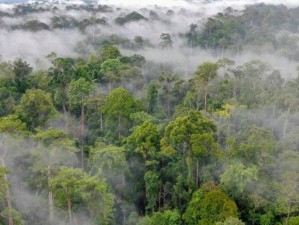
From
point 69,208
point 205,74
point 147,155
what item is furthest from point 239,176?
point 205,74

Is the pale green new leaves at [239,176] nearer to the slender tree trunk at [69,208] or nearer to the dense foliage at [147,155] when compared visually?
the dense foliage at [147,155]

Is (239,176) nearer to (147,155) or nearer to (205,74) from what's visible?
(147,155)

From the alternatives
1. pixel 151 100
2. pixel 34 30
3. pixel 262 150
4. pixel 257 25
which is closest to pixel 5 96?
pixel 151 100

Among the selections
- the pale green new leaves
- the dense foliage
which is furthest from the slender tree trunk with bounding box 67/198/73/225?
the pale green new leaves

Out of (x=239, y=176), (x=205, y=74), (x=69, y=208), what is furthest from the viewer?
(x=205, y=74)

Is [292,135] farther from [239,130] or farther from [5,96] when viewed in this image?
[5,96]

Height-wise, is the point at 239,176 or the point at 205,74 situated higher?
the point at 205,74

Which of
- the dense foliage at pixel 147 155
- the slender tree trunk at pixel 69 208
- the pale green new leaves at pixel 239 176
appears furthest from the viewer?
the pale green new leaves at pixel 239 176

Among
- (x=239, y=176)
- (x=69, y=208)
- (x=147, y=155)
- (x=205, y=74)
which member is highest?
(x=205, y=74)

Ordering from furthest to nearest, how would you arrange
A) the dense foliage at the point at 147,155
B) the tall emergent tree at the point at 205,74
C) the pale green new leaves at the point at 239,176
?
the tall emergent tree at the point at 205,74 < the pale green new leaves at the point at 239,176 < the dense foliage at the point at 147,155

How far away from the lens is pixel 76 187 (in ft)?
79.4

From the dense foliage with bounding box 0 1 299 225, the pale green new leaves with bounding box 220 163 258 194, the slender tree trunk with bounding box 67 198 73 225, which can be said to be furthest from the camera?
the pale green new leaves with bounding box 220 163 258 194

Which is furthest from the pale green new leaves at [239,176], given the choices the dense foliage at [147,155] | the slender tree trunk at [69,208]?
the slender tree trunk at [69,208]

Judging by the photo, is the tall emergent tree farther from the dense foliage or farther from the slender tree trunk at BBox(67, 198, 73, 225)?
the slender tree trunk at BBox(67, 198, 73, 225)
